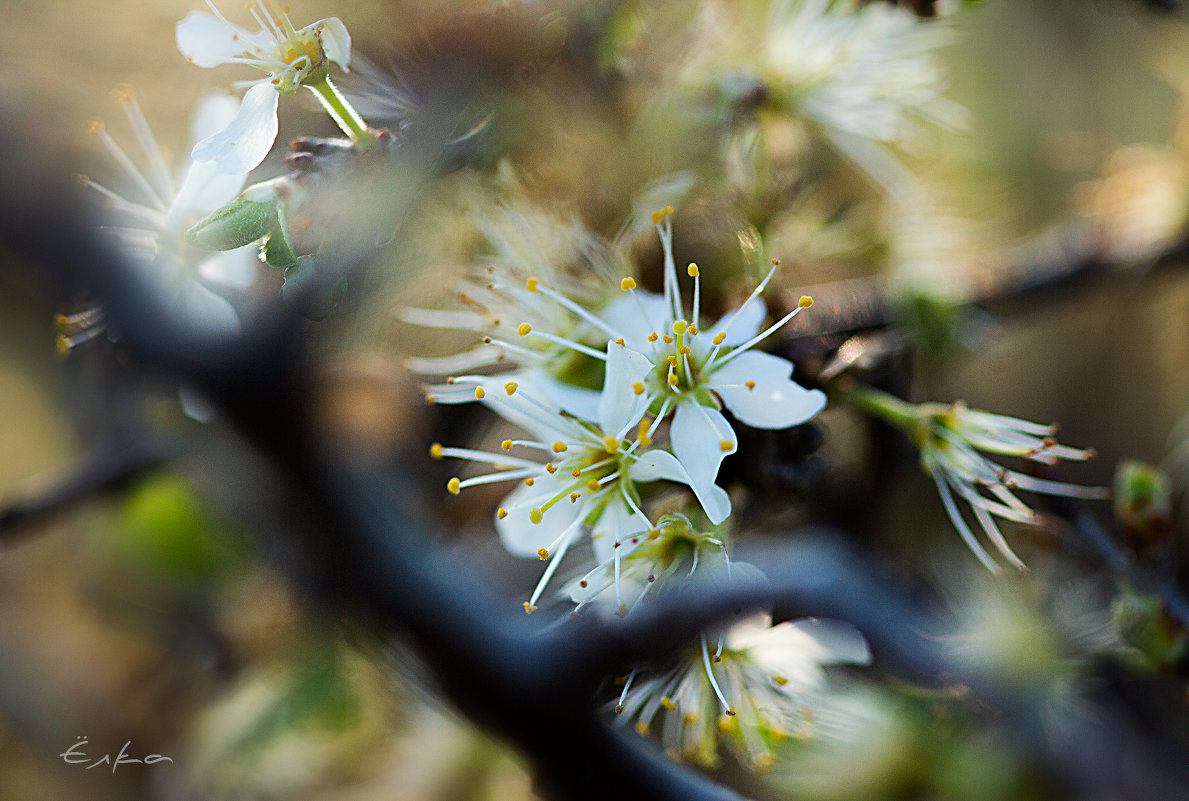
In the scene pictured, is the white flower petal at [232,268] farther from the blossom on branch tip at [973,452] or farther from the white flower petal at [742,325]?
the blossom on branch tip at [973,452]

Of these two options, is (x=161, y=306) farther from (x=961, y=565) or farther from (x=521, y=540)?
(x=961, y=565)

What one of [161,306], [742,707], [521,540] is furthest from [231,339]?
[742,707]
